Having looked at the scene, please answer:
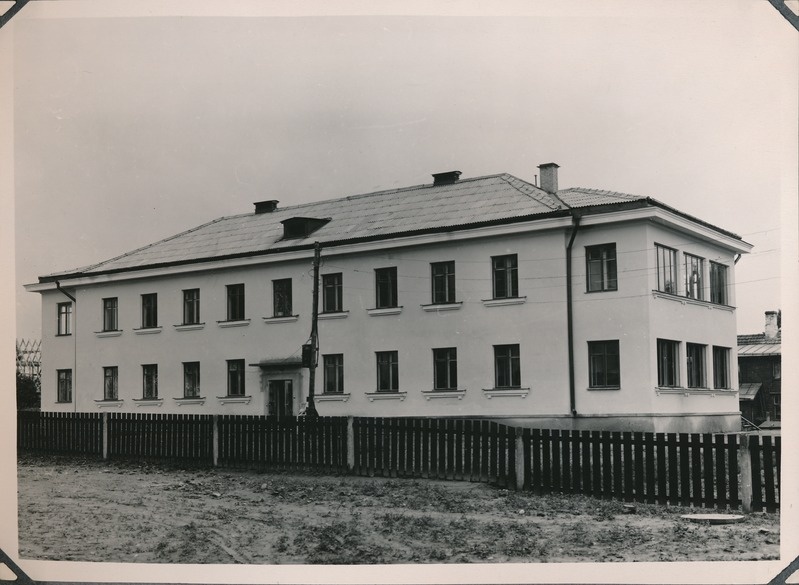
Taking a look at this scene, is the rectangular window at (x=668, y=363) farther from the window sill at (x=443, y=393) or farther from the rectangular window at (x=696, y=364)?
the window sill at (x=443, y=393)

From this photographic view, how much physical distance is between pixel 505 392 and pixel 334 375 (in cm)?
301

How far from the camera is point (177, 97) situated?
29.8ft

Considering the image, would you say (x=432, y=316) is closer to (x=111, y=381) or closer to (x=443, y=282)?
(x=443, y=282)

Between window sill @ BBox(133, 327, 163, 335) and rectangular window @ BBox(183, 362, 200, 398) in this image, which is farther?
rectangular window @ BBox(183, 362, 200, 398)

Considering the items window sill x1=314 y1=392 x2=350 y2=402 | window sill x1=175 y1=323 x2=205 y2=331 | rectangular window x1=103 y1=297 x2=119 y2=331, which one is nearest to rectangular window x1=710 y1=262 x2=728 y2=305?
window sill x1=314 y1=392 x2=350 y2=402

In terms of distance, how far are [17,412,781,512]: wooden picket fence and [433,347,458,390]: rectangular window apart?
2.75m

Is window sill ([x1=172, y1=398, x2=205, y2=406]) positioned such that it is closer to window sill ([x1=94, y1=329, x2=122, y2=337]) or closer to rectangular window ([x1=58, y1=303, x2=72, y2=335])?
window sill ([x1=94, y1=329, x2=122, y2=337])

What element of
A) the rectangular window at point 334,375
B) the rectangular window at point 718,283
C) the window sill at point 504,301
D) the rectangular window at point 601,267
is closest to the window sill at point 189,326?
the rectangular window at point 334,375

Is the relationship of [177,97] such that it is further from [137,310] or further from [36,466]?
[137,310]

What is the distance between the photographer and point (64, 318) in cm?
1373

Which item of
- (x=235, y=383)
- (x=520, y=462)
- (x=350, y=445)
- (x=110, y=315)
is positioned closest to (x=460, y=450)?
(x=520, y=462)

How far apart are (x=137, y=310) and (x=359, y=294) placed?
3919mm

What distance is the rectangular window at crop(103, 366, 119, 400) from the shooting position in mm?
15292

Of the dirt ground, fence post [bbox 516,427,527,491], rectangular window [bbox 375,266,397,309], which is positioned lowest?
the dirt ground
